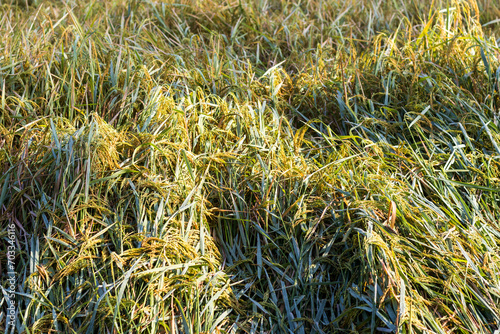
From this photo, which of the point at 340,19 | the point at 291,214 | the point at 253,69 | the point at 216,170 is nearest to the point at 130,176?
the point at 216,170

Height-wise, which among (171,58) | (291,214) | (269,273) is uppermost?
(171,58)

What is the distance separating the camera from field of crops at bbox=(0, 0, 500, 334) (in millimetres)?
1560

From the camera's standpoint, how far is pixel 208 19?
9.26 feet

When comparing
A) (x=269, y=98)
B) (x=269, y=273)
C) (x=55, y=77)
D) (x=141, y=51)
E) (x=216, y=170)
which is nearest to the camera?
(x=269, y=273)

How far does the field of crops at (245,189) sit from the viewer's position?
5.12 feet

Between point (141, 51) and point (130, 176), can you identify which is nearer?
point (130, 176)

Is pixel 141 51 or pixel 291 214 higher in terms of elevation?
pixel 141 51

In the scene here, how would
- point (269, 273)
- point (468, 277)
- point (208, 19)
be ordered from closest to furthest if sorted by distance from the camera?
point (468, 277) < point (269, 273) < point (208, 19)

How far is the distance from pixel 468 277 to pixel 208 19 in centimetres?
213

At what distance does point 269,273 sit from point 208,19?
5.88ft

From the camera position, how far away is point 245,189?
1875mm

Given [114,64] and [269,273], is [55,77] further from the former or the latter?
[269,273]

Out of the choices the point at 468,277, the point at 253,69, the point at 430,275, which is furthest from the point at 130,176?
the point at 468,277

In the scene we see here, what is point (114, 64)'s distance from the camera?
87.5 inches
